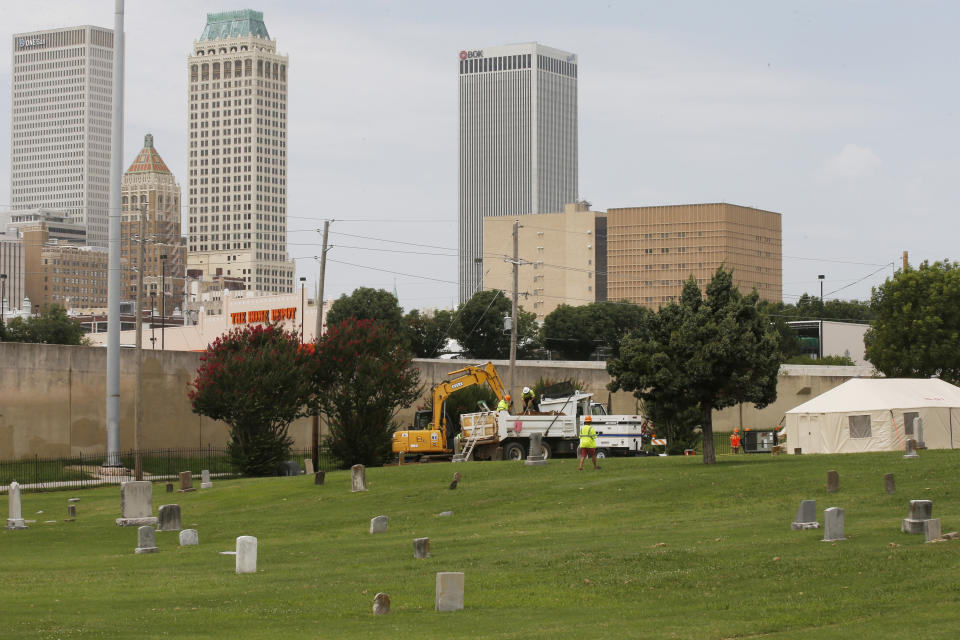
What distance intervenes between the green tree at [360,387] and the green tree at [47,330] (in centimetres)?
9759

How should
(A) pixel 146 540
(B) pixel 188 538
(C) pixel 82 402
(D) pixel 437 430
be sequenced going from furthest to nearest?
(C) pixel 82 402 < (D) pixel 437 430 < (B) pixel 188 538 < (A) pixel 146 540

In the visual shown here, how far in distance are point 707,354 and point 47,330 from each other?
410ft

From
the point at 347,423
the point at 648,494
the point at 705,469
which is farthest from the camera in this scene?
the point at 347,423

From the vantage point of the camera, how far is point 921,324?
68.4 meters

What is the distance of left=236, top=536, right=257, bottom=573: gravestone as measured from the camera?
2184cm

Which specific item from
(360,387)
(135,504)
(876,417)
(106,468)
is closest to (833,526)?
(135,504)

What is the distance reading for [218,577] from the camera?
21391 millimetres

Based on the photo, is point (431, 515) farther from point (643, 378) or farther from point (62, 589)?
point (62, 589)

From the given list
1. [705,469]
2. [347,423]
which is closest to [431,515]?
[705,469]

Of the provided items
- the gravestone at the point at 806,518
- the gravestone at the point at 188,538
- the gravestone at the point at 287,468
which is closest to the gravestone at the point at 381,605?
the gravestone at the point at 806,518

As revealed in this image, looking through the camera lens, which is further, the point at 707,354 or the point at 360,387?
the point at 360,387

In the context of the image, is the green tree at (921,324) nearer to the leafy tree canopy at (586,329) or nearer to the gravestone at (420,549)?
the gravestone at (420,549)

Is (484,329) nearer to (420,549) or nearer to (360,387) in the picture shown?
(360,387)

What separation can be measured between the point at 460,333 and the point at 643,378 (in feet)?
355
